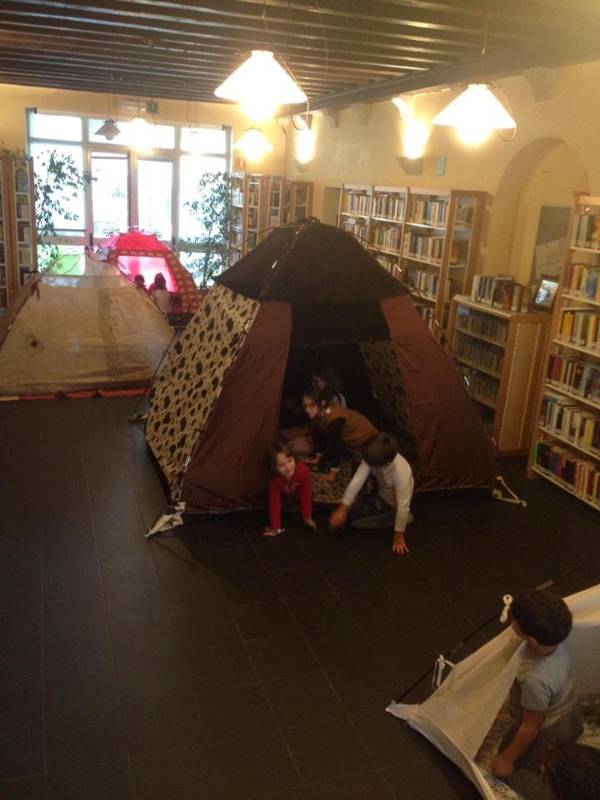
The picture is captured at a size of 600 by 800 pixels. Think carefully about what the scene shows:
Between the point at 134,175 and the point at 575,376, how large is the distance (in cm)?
875

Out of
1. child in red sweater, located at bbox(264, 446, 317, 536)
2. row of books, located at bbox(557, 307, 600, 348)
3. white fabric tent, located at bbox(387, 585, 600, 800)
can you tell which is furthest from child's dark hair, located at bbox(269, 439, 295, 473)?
row of books, located at bbox(557, 307, 600, 348)

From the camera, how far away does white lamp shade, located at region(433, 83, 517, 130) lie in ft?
10.9

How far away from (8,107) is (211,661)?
936 centimetres

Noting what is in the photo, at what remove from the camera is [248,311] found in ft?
14.8

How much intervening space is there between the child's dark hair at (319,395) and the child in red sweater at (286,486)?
546 millimetres

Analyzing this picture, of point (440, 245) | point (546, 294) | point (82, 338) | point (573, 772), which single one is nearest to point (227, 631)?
point (573, 772)

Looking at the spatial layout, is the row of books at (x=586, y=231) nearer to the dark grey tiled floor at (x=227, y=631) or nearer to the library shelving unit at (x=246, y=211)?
the dark grey tiled floor at (x=227, y=631)

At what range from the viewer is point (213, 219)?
1073 centimetres

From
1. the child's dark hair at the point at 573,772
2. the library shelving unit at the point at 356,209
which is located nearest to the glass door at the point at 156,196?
the library shelving unit at the point at 356,209

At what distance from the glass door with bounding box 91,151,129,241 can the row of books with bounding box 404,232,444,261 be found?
6.15 m

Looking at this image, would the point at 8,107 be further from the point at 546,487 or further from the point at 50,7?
the point at 546,487

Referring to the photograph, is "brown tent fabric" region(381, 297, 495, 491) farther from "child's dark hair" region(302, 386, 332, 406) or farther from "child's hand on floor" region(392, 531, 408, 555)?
"child's hand on floor" region(392, 531, 408, 555)

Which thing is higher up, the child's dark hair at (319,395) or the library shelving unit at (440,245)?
the library shelving unit at (440,245)

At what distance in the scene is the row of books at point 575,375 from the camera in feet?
15.1
